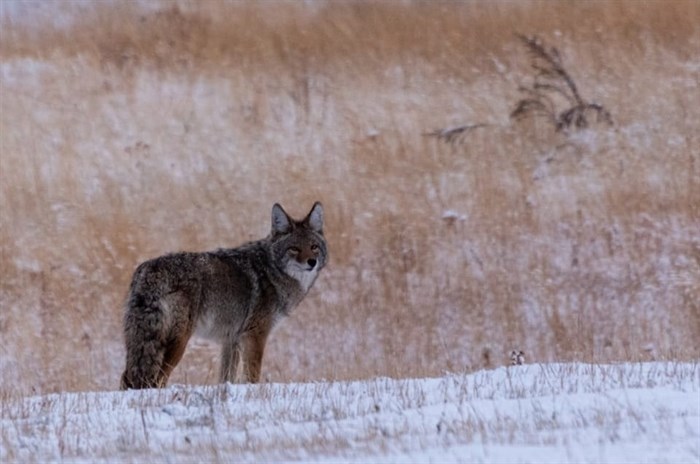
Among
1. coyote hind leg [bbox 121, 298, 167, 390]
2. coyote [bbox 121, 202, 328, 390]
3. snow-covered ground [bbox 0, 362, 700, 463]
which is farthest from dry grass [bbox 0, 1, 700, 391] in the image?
snow-covered ground [bbox 0, 362, 700, 463]

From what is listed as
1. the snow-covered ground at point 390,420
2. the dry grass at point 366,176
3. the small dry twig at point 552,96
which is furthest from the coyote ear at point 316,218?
the small dry twig at point 552,96

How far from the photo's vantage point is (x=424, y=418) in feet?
26.0

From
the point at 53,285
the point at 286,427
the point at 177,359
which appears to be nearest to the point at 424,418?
the point at 286,427

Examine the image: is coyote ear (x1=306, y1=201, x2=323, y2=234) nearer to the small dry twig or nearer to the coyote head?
the coyote head

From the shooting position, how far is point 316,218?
40.3 feet

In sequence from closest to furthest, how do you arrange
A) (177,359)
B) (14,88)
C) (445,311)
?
(177,359) → (445,311) → (14,88)

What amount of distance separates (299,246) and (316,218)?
1.17ft

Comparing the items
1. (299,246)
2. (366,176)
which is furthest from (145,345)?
(366,176)

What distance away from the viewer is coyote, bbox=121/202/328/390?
10.5 meters

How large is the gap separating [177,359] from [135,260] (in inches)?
259

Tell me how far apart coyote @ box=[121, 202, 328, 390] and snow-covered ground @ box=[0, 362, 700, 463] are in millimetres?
940

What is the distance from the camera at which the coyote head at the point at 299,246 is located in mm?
11969

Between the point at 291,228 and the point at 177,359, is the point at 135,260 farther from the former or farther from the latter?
the point at 177,359

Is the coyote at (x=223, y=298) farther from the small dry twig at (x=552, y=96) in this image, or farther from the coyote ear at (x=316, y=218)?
the small dry twig at (x=552, y=96)
